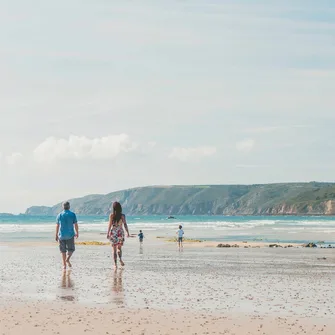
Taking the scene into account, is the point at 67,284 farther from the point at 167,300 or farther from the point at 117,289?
the point at 167,300

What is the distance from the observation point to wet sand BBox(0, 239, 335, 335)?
440 inches

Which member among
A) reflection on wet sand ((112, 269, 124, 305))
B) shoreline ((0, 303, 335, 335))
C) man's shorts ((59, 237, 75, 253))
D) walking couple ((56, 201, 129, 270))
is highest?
walking couple ((56, 201, 129, 270))

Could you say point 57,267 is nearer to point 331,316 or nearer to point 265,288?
point 265,288

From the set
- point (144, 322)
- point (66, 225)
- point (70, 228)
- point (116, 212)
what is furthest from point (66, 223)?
point (144, 322)

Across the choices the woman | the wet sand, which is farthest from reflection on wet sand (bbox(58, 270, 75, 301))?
the woman

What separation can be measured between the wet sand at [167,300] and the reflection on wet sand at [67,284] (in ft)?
0.08

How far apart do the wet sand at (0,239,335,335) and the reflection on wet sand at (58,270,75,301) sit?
0.03 meters

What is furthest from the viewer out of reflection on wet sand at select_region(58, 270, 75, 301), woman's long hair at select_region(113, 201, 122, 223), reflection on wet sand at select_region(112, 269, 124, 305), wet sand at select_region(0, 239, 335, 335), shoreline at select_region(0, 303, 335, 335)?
woman's long hair at select_region(113, 201, 122, 223)

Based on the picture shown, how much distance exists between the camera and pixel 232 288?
16.5m

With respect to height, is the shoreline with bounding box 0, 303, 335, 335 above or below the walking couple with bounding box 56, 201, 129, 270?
below

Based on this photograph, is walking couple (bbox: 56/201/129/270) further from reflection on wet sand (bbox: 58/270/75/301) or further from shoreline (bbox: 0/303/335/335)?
shoreline (bbox: 0/303/335/335)

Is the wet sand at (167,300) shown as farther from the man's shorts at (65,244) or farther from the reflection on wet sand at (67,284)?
the man's shorts at (65,244)

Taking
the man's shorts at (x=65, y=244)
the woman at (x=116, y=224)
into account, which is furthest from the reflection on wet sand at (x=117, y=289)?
the man's shorts at (x=65, y=244)

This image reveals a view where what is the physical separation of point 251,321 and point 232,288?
486cm
